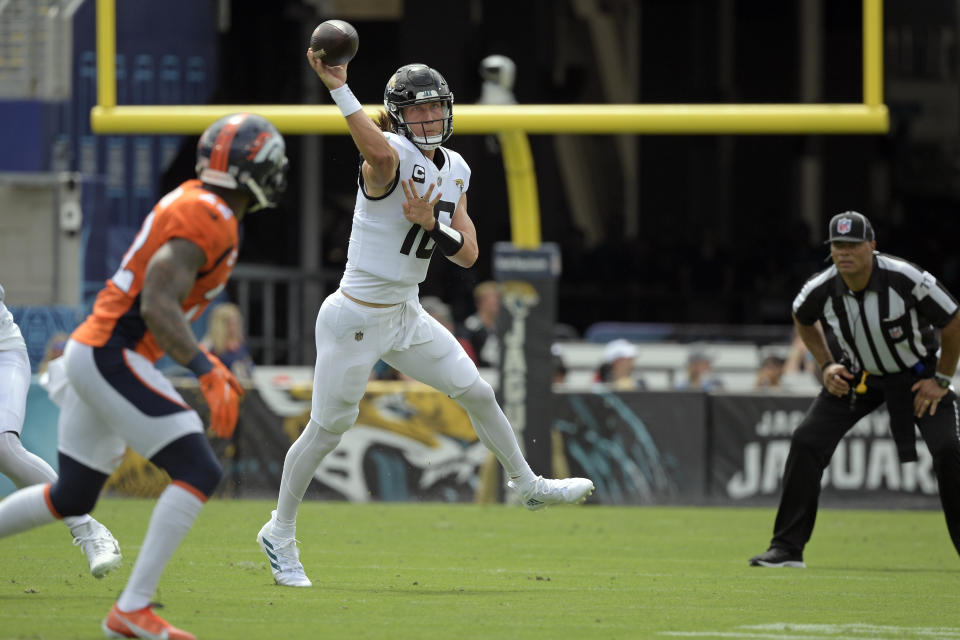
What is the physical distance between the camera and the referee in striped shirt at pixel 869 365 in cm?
854

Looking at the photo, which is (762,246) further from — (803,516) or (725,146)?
(803,516)

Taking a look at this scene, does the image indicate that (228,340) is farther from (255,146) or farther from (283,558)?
(255,146)

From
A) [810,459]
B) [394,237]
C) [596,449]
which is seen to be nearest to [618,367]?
[596,449]

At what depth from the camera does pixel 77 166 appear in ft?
58.2

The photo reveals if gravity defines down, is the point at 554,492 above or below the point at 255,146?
below

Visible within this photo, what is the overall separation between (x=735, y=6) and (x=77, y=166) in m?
11.5

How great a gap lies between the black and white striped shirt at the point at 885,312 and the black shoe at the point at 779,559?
41.6 inches

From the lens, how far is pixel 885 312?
8602mm

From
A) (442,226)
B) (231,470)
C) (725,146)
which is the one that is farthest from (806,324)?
(725,146)

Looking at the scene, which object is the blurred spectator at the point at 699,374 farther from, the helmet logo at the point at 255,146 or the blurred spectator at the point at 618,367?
the helmet logo at the point at 255,146

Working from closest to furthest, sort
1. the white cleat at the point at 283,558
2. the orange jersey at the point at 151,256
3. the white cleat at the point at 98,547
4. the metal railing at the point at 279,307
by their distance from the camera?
1. the orange jersey at the point at 151,256
2. the white cleat at the point at 98,547
3. the white cleat at the point at 283,558
4. the metal railing at the point at 279,307

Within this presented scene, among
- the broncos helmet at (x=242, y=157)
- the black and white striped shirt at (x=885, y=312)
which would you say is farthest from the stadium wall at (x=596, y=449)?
the broncos helmet at (x=242, y=157)

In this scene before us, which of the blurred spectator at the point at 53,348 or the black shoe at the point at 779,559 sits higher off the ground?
the blurred spectator at the point at 53,348

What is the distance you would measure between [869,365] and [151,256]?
4.48 m
